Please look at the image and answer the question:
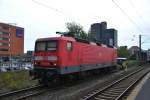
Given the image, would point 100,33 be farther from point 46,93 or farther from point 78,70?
point 46,93

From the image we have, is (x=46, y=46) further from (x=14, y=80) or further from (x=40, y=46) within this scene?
(x=14, y=80)

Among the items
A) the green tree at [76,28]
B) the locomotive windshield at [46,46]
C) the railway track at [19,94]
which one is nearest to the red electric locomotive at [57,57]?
the locomotive windshield at [46,46]

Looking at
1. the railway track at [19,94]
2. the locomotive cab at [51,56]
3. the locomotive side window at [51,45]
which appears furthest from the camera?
the locomotive side window at [51,45]

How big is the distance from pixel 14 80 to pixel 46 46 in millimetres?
3694

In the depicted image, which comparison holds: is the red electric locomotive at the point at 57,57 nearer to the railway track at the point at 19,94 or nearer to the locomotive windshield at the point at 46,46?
the locomotive windshield at the point at 46,46

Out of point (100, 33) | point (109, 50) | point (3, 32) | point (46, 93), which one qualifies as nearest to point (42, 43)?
point (46, 93)

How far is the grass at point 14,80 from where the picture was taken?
18388mm

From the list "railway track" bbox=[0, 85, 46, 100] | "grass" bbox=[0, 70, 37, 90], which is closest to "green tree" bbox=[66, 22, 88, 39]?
"grass" bbox=[0, 70, 37, 90]

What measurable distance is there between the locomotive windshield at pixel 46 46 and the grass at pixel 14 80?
2496mm

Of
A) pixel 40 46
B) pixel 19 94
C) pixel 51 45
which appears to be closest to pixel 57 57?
pixel 51 45

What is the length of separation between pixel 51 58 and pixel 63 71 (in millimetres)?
1111

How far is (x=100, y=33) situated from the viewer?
68000 millimetres

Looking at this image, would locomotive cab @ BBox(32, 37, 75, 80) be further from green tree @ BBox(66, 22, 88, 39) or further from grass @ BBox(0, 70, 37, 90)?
green tree @ BBox(66, 22, 88, 39)

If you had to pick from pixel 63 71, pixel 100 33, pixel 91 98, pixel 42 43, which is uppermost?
pixel 100 33
